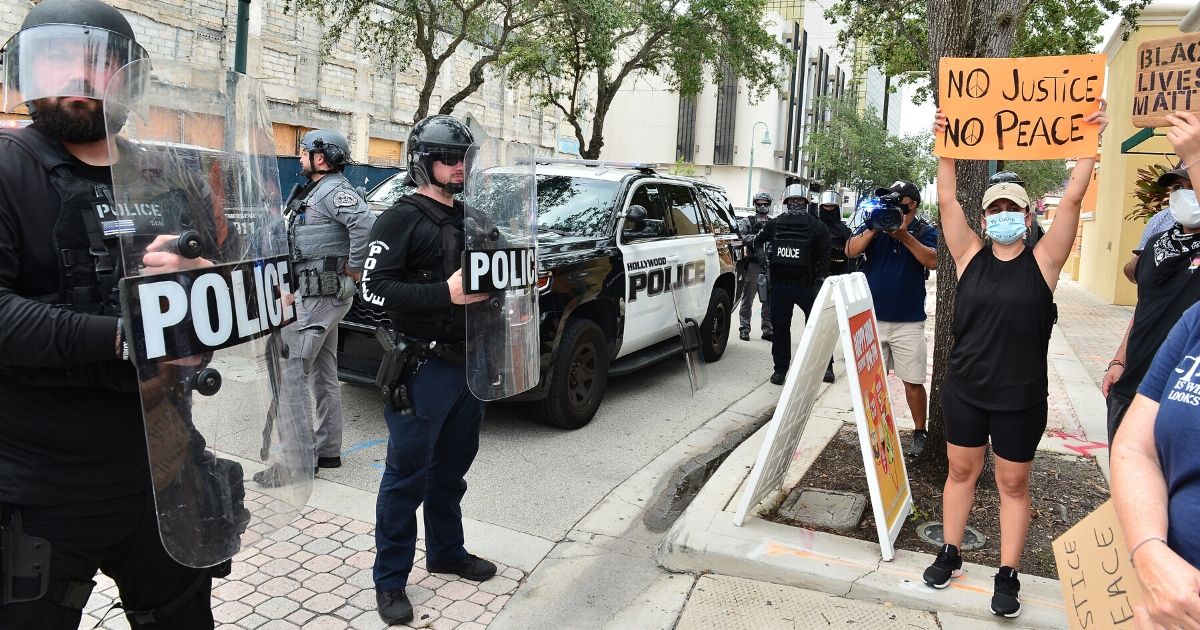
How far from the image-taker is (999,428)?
10.7 ft

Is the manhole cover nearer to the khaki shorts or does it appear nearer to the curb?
the curb

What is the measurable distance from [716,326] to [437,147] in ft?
18.8

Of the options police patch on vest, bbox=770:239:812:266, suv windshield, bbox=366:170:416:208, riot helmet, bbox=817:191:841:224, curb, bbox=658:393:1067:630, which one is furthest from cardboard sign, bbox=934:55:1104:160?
riot helmet, bbox=817:191:841:224

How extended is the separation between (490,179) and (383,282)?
60 centimetres

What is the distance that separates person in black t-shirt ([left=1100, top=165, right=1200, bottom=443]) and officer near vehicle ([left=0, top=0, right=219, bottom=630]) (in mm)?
Answer: 3489

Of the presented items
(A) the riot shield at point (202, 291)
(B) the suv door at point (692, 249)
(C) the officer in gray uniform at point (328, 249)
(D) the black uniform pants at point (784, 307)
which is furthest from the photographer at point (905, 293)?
(A) the riot shield at point (202, 291)

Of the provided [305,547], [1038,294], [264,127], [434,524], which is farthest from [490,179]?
[1038,294]

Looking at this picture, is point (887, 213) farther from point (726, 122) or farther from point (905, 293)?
point (726, 122)

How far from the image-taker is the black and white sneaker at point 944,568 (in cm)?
340

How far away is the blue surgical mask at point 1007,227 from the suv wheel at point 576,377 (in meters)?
3.03

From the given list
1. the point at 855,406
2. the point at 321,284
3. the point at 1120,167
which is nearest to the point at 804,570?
the point at 855,406

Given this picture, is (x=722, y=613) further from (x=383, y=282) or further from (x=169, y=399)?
(x=169, y=399)

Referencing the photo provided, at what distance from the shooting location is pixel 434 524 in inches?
140

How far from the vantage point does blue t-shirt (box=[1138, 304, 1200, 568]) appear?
1511 mm
